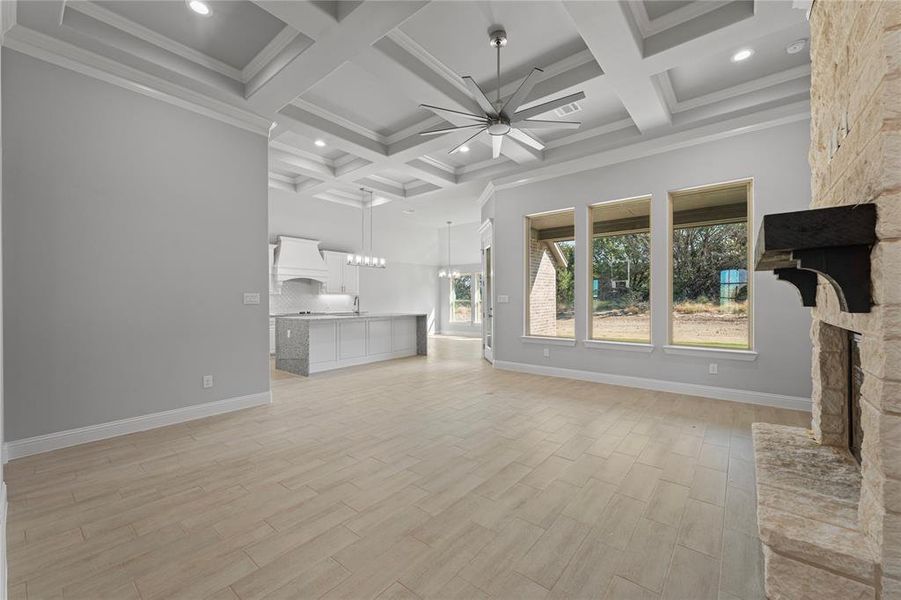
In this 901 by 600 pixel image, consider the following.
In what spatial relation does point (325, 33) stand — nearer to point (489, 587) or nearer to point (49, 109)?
point (49, 109)

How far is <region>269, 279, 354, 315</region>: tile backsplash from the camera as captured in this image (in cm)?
857

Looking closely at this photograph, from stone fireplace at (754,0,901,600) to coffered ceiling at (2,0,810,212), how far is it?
1.49 meters

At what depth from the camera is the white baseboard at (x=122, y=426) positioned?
113 inches

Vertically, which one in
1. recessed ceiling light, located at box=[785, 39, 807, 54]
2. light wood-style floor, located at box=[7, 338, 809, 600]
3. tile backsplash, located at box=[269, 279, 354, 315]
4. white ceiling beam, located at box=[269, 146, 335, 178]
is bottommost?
light wood-style floor, located at box=[7, 338, 809, 600]

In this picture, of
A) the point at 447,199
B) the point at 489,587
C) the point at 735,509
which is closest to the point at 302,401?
the point at 489,587

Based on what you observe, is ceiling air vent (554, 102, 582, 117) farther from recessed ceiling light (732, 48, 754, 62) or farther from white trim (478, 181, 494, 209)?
white trim (478, 181, 494, 209)

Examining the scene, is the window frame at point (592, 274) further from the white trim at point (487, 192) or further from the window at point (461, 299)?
the window at point (461, 299)

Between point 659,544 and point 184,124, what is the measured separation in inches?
197

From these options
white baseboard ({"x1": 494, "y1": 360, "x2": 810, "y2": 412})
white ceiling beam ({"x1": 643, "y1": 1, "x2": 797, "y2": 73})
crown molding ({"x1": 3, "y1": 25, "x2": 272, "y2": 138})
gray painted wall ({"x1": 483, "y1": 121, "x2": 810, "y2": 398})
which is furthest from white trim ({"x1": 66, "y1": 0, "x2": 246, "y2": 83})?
white baseboard ({"x1": 494, "y1": 360, "x2": 810, "y2": 412})

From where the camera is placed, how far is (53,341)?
3.02m

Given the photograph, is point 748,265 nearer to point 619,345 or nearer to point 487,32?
point 619,345

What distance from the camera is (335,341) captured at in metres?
6.39

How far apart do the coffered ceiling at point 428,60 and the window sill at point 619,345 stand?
245 cm

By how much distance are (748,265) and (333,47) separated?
4.85 m
